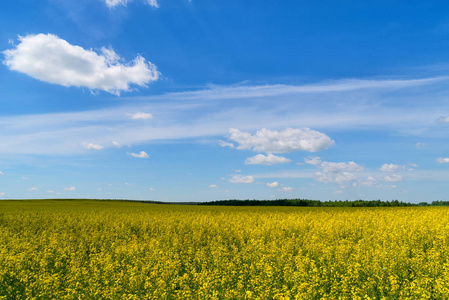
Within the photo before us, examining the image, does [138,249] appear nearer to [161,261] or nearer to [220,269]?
[161,261]

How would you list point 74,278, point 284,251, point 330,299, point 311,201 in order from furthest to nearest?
point 311,201 < point 284,251 < point 74,278 < point 330,299

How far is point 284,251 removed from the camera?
1279 cm

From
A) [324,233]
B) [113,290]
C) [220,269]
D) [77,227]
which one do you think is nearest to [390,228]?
[324,233]

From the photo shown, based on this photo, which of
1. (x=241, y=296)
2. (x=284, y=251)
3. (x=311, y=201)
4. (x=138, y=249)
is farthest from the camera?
(x=311, y=201)

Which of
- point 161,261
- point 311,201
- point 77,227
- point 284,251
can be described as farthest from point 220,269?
point 311,201

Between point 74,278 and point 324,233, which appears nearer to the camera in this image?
point 74,278

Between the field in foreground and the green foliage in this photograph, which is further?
the green foliage

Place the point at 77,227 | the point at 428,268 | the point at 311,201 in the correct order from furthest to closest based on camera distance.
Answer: the point at 311,201 < the point at 77,227 < the point at 428,268

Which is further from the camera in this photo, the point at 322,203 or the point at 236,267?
the point at 322,203

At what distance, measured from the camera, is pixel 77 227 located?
2298 cm

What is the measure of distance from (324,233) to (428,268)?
8187 mm

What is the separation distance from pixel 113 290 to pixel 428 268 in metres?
9.67

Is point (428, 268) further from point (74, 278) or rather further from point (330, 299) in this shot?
point (74, 278)

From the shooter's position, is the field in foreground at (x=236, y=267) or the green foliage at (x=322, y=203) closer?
the field in foreground at (x=236, y=267)
